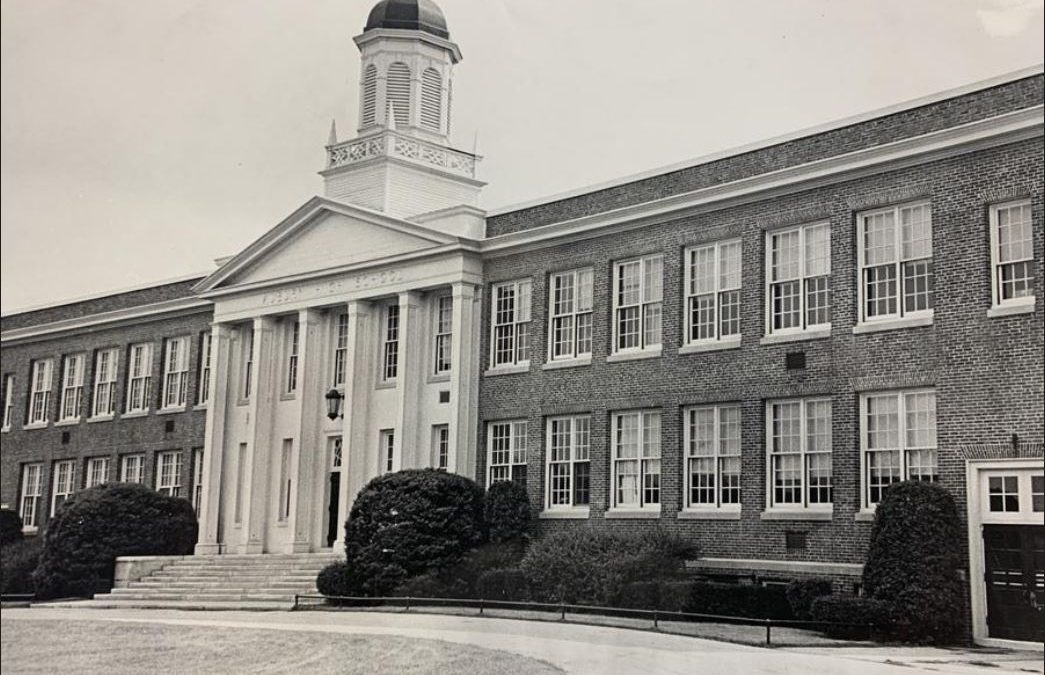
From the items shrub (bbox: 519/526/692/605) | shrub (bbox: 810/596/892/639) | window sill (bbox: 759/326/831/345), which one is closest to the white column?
shrub (bbox: 519/526/692/605)

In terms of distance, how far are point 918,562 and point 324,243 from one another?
17.6 meters

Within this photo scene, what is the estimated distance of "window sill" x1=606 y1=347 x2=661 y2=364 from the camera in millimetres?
27578

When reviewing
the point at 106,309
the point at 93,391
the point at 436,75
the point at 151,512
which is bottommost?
the point at 151,512

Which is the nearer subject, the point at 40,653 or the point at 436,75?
the point at 40,653

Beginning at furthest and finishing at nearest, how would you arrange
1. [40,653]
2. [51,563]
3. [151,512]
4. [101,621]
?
[151,512] → [51,563] → [101,621] → [40,653]

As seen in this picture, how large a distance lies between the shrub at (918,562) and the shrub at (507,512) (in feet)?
29.8

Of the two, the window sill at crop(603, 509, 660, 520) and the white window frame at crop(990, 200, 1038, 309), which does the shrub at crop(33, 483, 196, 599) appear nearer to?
the window sill at crop(603, 509, 660, 520)

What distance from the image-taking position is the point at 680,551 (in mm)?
25609

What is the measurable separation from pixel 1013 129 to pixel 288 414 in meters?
19.5

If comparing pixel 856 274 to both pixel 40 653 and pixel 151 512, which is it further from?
pixel 40 653

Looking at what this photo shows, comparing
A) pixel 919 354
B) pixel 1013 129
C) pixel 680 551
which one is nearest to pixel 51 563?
pixel 680 551

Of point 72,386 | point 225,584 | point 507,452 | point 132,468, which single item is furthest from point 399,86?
point 225,584

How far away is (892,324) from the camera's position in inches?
926

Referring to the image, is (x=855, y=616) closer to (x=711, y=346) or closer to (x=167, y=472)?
(x=711, y=346)
